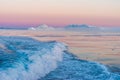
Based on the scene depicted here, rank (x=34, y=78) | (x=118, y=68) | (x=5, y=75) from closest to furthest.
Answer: (x=5, y=75) < (x=34, y=78) < (x=118, y=68)

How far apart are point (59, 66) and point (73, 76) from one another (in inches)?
94.7

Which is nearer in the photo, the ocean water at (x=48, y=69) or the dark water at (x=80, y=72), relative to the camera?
the ocean water at (x=48, y=69)

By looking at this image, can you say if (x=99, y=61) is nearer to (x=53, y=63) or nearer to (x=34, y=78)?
(x=53, y=63)

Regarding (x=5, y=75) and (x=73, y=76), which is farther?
(x=73, y=76)

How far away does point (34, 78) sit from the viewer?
12.7 meters

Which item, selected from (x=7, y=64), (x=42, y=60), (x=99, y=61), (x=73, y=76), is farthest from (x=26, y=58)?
(x=99, y=61)

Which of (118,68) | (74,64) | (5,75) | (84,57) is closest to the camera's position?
(5,75)

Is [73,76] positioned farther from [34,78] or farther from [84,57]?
[84,57]

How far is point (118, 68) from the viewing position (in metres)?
14.8

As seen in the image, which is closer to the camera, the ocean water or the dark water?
the ocean water

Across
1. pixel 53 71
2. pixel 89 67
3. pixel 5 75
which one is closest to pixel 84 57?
pixel 89 67

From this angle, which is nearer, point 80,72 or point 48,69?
point 80,72

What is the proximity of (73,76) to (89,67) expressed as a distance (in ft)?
7.42

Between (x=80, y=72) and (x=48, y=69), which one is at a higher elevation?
(x=48, y=69)
